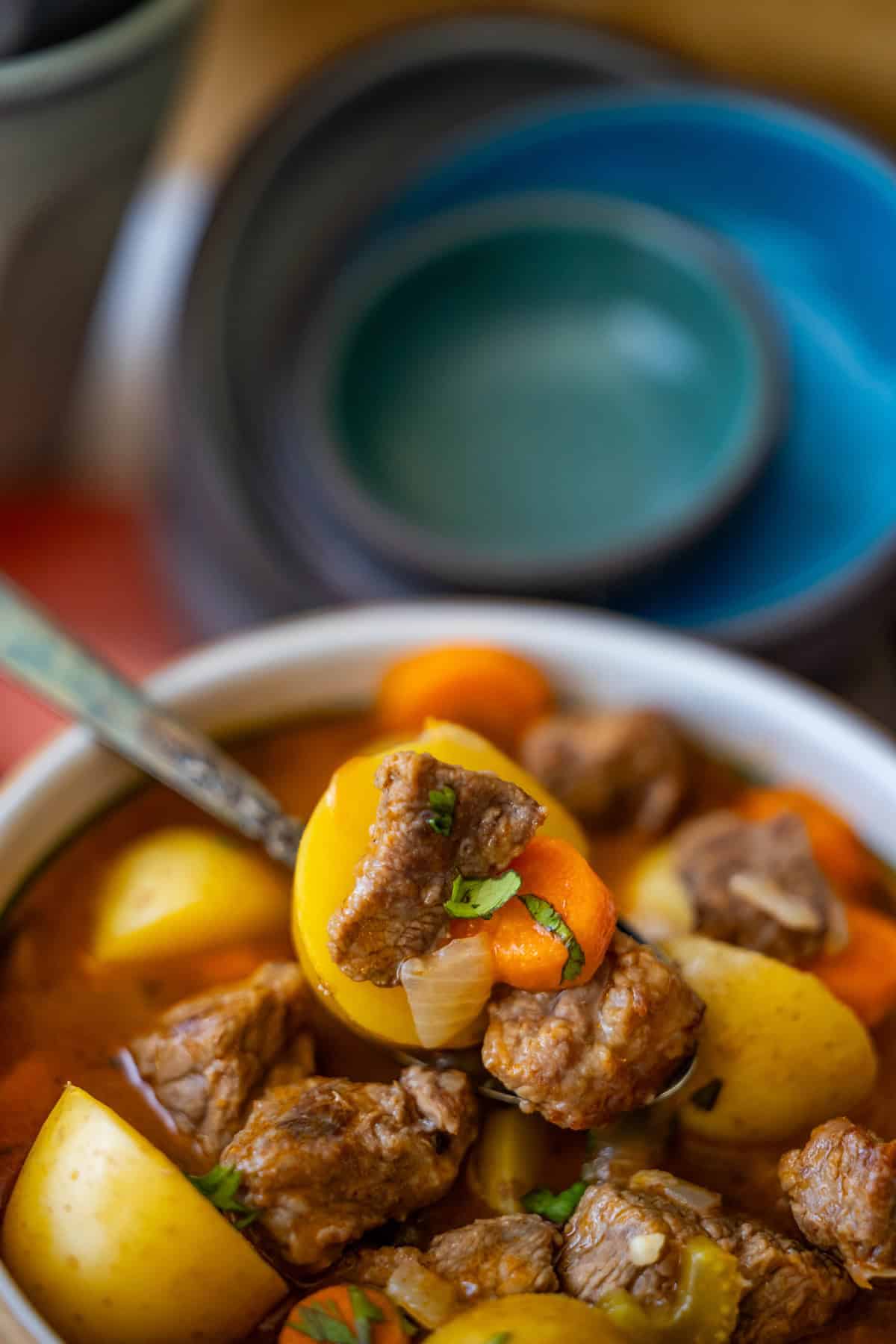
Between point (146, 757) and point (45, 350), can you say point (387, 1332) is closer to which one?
point (146, 757)

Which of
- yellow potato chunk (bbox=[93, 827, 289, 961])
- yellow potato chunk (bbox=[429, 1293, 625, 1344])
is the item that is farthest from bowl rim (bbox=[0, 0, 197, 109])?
yellow potato chunk (bbox=[429, 1293, 625, 1344])

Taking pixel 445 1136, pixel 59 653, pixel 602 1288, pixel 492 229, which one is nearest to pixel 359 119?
pixel 492 229

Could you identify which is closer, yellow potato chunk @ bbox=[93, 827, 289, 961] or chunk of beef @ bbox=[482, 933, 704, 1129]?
chunk of beef @ bbox=[482, 933, 704, 1129]

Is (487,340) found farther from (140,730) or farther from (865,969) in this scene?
(865,969)

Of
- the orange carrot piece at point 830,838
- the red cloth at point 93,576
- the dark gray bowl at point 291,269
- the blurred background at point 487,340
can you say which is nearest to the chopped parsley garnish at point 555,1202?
the orange carrot piece at point 830,838

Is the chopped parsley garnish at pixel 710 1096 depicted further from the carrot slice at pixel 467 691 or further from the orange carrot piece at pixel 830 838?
the carrot slice at pixel 467 691

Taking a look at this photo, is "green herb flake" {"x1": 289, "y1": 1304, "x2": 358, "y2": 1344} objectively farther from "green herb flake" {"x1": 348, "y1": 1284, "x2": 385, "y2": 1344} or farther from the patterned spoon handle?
the patterned spoon handle
